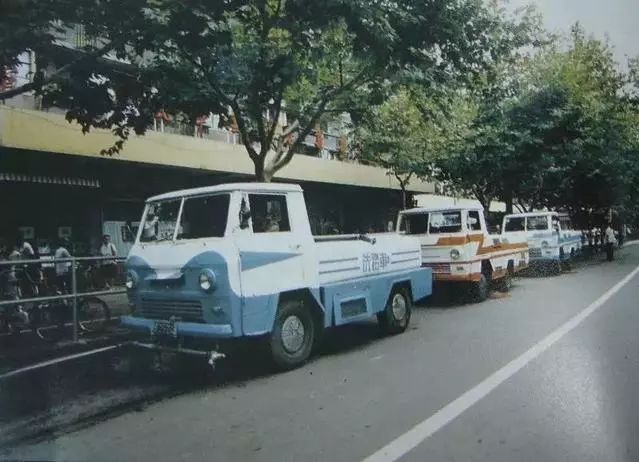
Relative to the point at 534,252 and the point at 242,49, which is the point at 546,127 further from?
the point at 242,49

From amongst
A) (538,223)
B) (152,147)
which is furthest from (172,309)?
(538,223)

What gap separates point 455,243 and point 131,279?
6314mm

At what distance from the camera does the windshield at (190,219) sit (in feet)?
19.1

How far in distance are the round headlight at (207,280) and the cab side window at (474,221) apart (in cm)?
661

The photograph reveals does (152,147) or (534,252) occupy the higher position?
(152,147)

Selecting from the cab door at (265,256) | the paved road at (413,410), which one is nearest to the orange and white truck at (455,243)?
the paved road at (413,410)

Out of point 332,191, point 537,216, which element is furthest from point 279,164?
point 332,191

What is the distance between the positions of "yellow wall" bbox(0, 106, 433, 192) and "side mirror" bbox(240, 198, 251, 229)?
731 cm

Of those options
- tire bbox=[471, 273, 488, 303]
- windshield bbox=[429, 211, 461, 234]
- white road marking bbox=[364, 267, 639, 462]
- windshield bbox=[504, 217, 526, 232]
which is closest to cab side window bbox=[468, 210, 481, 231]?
windshield bbox=[429, 211, 461, 234]

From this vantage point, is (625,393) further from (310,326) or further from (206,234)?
(206,234)

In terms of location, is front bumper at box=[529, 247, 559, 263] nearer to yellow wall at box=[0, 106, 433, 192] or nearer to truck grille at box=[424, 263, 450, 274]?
truck grille at box=[424, 263, 450, 274]

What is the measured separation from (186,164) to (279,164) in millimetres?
4937

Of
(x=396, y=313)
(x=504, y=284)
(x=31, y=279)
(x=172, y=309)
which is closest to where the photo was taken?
(x=172, y=309)

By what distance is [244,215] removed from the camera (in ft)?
19.0
